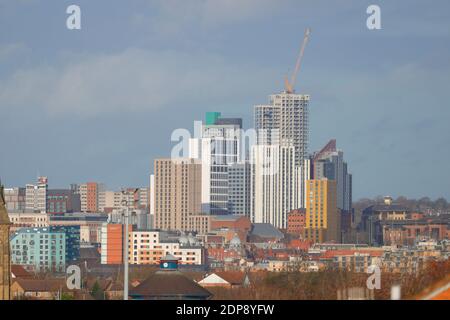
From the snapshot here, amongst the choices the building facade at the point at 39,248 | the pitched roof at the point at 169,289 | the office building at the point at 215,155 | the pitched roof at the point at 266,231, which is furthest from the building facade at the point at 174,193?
the pitched roof at the point at 169,289

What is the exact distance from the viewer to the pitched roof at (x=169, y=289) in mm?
34594

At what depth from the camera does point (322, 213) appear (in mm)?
132125

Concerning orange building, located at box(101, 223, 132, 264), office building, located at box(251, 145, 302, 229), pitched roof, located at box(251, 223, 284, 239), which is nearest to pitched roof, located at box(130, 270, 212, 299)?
orange building, located at box(101, 223, 132, 264)

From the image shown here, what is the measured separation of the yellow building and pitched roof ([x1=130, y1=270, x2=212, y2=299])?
86.7m

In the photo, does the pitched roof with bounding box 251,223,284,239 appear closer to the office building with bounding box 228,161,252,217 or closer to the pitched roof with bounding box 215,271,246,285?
the office building with bounding box 228,161,252,217

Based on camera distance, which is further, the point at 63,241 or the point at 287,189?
the point at 287,189

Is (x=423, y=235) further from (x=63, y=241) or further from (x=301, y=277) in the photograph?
(x=301, y=277)

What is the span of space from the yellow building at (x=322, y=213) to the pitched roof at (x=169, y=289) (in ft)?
A: 284

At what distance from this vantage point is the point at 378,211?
398 feet

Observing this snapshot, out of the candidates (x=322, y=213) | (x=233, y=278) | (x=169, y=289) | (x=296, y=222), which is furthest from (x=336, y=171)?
(x=169, y=289)

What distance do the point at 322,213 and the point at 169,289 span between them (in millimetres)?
96982

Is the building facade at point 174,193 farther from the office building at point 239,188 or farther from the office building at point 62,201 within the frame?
the office building at point 62,201
